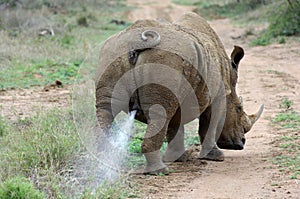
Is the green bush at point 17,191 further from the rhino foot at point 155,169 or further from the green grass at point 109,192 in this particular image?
the rhino foot at point 155,169

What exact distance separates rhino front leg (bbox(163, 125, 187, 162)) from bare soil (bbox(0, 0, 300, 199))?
143 mm

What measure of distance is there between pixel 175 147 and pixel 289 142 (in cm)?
157

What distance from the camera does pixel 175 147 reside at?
777 cm

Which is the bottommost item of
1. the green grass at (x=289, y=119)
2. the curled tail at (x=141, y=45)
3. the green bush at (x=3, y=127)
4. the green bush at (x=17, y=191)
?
the green grass at (x=289, y=119)

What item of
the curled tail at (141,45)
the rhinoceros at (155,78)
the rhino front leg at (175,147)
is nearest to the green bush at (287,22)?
the rhino front leg at (175,147)

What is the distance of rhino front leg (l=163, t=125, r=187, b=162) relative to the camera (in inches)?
307

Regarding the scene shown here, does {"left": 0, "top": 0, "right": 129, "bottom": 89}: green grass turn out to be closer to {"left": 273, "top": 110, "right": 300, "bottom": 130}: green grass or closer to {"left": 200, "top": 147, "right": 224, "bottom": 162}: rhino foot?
{"left": 200, "top": 147, "right": 224, "bottom": 162}: rhino foot

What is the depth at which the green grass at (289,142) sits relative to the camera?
22.7ft

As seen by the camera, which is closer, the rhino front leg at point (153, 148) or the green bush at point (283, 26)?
the rhino front leg at point (153, 148)

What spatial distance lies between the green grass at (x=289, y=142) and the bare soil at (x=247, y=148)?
10 centimetres

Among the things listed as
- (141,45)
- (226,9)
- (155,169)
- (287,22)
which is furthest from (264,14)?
(141,45)

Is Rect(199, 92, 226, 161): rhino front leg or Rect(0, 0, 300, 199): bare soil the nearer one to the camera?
Rect(0, 0, 300, 199): bare soil

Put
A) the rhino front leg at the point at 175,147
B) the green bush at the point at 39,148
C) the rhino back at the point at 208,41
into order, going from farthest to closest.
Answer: the rhino front leg at the point at 175,147, the rhino back at the point at 208,41, the green bush at the point at 39,148

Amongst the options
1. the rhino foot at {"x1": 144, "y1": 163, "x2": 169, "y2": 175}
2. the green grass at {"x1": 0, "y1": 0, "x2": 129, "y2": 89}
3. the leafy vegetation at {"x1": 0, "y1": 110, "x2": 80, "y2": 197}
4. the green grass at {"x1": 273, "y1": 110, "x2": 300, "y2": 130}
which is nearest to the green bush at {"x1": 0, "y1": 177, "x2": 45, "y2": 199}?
the leafy vegetation at {"x1": 0, "y1": 110, "x2": 80, "y2": 197}
